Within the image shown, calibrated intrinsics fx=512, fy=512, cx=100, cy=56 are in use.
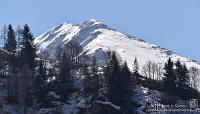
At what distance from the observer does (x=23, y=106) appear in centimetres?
12581

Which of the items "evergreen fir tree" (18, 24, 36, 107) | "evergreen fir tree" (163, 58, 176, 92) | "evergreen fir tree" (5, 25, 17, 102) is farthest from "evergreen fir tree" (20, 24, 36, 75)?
"evergreen fir tree" (163, 58, 176, 92)

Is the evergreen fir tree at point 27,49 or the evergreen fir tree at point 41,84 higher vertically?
the evergreen fir tree at point 27,49

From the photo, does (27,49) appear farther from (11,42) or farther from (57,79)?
(57,79)

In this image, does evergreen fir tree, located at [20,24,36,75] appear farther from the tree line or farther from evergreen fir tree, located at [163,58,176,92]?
evergreen fir tree, located at [163,58,176,92]

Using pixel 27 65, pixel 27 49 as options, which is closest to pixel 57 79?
pixel 27 65

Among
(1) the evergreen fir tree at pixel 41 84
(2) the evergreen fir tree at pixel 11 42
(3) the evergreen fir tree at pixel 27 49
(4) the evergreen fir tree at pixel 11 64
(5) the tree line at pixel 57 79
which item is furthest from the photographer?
(2) the evergreen fir tree at pixel 11 42

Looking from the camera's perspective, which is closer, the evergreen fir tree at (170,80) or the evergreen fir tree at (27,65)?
the evergreen fir tree at (27,65)

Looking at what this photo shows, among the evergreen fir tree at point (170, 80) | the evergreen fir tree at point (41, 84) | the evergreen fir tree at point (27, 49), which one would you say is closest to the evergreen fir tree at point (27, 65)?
the evergreen fir tree at point (27, 49)

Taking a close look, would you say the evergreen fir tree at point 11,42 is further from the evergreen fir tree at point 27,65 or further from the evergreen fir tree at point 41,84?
the evergreen fir tree at point 41,84

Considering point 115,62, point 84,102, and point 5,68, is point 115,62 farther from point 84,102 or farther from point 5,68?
point 5,68

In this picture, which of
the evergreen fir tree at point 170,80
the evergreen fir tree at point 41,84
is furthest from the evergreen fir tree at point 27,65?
the evergreen fir tree at point 170,80

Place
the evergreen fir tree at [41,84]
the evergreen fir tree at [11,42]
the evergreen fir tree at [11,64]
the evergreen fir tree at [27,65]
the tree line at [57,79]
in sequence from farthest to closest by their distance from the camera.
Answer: the evergreen fir tree at [11,42], the evergreen fir tree at [11,64], the evergreen fir tree at [41,84], the tree line at [57,79], the evergreen fir tree at [27,65]

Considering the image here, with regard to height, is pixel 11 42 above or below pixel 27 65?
above

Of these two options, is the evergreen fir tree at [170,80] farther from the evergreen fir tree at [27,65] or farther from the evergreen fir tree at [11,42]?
the evergreen fir tree at [11,42]
